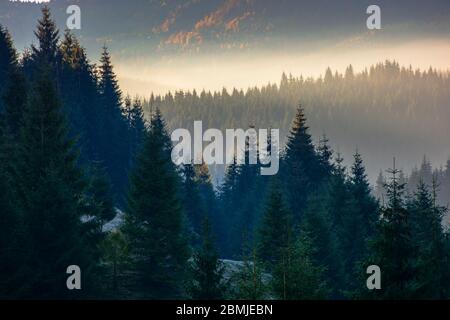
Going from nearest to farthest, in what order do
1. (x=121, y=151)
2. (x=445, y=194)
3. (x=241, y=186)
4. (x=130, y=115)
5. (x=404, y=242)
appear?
1. (x=404, y=242)
2. (x=121, y=151)
3. (x=241, y=186)
4. (x=130, y=115)
5. (x=445, y=194)

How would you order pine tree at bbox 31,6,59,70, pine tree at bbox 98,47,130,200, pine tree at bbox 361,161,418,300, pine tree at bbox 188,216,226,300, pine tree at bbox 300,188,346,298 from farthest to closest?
pine tree at bbox 31,6,59,70 < pine tree at bbox 98,47,130,200 < pine tree at bbox 300,188,346,298 < pine tree at bbox 188,216,226,300 < pine tree at bbox 361,161,418,300

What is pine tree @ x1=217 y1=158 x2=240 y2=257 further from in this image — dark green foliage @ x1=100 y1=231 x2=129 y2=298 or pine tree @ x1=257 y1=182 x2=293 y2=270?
dark green foliage @ x1=100 y1=231 x2=129 y2=298

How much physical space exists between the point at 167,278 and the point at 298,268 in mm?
11229

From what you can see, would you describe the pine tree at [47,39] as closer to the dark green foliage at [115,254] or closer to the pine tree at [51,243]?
the dark green foliage at [115,254]

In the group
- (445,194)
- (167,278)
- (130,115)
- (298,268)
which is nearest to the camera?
(298,268)

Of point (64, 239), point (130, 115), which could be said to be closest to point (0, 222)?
point (64, 239)

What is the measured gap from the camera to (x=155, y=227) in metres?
31.1

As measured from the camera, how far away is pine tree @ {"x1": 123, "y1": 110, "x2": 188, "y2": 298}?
30.7m

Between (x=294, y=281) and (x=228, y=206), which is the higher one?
(x=228, y=206)

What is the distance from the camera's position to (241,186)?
75.2m

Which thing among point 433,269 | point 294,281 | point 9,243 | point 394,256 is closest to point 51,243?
point 9,243

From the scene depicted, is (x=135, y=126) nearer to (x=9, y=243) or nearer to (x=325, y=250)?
(x=325, y=250)

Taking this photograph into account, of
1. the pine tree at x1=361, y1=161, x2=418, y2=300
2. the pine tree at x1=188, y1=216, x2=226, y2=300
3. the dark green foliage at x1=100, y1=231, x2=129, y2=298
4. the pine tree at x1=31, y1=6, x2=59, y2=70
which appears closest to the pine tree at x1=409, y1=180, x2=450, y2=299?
the pine tree at x1=361, y1=161, x2=418, y2=300
